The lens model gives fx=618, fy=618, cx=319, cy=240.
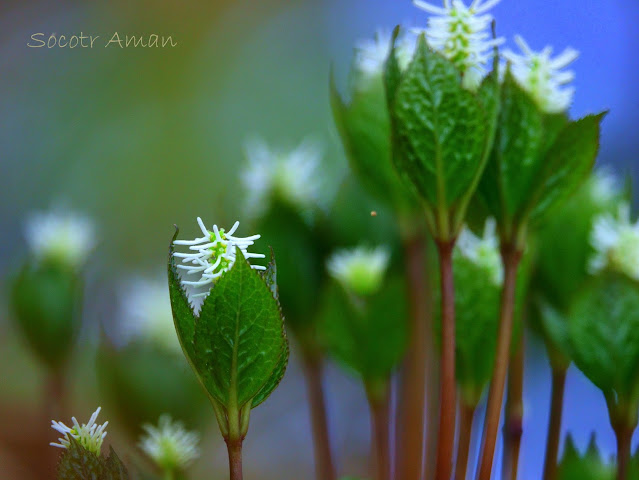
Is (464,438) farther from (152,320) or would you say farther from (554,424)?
(152,320)

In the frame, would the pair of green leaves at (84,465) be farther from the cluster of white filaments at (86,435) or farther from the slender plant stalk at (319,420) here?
the slender plant stalk at (319,420)

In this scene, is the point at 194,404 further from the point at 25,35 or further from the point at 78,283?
the point at 25,35

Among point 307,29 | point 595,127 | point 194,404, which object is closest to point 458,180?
point 595,127

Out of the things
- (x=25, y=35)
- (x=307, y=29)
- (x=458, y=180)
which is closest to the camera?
(x=458, y=180)

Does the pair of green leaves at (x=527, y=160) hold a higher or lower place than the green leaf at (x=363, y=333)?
higher

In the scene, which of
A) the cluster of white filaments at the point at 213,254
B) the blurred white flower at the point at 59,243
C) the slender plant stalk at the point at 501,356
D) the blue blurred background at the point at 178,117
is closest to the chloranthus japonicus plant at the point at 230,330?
A: the cluster of white filaments at the point at 213,254

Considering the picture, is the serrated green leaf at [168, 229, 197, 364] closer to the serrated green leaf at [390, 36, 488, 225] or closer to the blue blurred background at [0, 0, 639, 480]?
the serrated green leaf at [390, 36, 488, 225]
